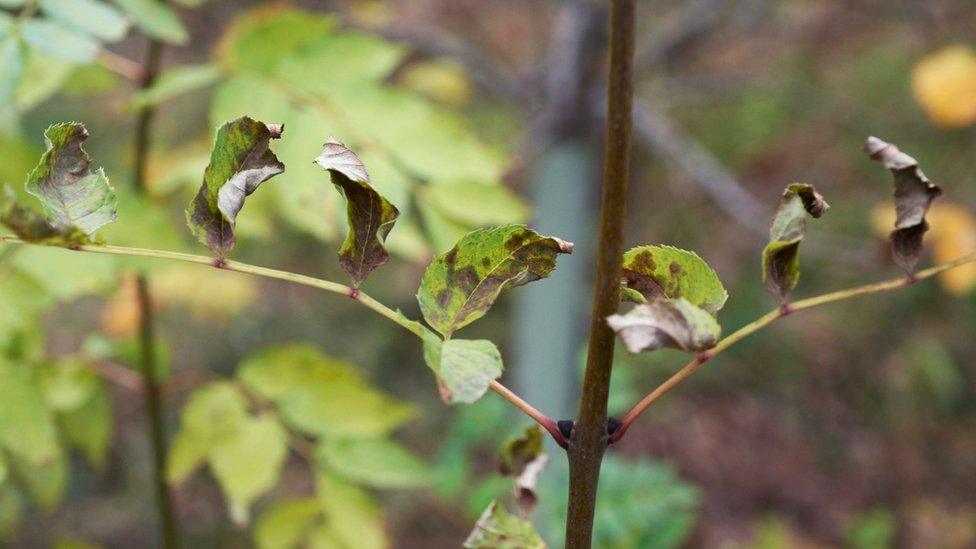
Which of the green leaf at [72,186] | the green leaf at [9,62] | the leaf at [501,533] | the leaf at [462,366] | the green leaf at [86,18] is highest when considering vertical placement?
the green leaf at [86,18]

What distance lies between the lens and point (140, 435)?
112 inches

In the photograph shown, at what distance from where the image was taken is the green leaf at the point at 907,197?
12.3 inches

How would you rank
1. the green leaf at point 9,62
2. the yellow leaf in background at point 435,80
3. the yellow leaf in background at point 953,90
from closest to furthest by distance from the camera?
the green leaf at point 9,62 < the yellow leaf in background at point 953,90 < the yellow leaf in background at point 435,80

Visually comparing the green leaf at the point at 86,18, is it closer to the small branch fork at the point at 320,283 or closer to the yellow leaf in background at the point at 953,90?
the small branch fork at the point at 320,283

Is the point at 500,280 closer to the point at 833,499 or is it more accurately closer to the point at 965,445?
the point at 833,499

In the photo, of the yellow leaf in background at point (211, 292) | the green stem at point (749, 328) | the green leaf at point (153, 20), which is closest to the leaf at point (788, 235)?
the green stem at point (749, 328)

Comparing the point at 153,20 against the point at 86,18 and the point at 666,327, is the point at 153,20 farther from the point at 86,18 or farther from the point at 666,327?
the point at 666,327

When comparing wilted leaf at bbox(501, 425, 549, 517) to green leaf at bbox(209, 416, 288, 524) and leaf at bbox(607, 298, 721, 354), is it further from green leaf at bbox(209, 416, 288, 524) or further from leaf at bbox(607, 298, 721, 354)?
green leaf at bbox(209, 416, 288, 524)

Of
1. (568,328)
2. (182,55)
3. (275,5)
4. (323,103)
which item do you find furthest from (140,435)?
(323,103)

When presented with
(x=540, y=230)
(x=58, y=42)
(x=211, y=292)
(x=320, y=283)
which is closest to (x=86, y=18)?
(x=58, y=42)

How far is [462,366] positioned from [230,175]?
0.39 feet

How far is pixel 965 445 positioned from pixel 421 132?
246 centimetres

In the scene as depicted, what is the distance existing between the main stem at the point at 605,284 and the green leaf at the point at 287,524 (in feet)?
1.70

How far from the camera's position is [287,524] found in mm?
779
